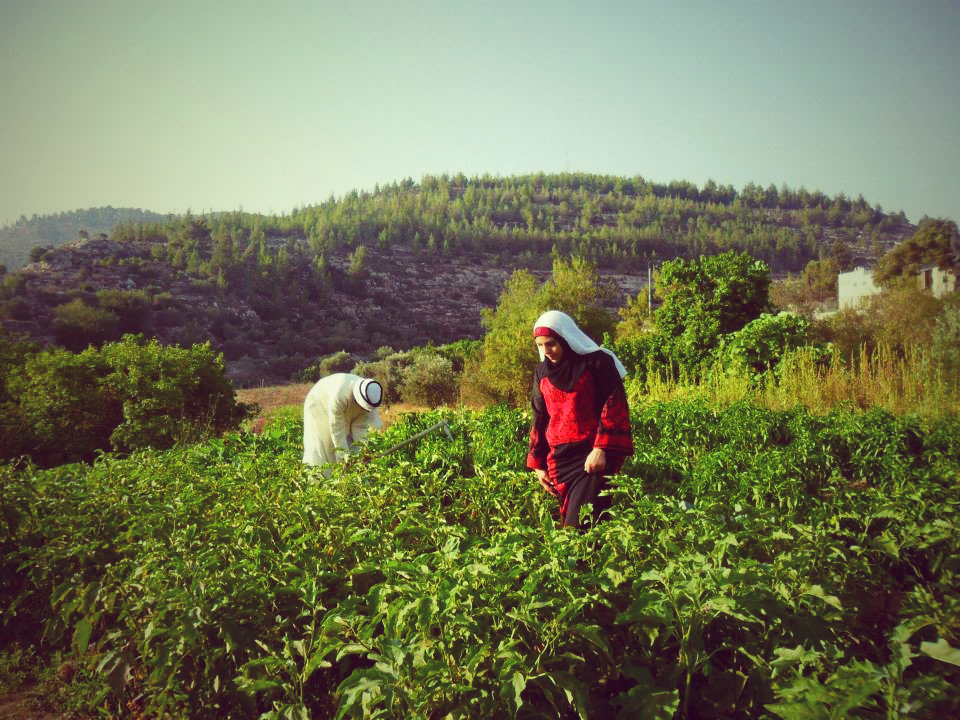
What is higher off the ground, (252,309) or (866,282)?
(866,282)

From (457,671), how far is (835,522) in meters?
1.65

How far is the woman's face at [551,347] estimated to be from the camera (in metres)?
3.16

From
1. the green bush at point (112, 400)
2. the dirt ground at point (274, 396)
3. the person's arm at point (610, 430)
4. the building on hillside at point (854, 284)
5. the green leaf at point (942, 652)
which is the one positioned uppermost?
the building on hillside at point (854, 284)

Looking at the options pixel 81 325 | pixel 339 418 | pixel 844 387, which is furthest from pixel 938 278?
pixel 81 325

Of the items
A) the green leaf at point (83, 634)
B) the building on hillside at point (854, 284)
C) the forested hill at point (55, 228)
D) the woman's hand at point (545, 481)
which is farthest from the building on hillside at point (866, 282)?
the forested hill at point (55, 228)

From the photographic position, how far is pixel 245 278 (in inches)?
1607

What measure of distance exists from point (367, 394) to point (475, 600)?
98.5 inches

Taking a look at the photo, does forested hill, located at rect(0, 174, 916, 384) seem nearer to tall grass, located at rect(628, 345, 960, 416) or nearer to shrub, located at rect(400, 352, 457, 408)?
shrub, located at rect(400, 352, 457, 408)

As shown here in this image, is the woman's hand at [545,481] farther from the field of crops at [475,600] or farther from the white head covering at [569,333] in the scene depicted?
the white head covering at [569,333]

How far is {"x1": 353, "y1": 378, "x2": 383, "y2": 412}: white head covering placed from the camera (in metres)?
4.17

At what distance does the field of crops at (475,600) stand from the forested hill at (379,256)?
2558 centimetres

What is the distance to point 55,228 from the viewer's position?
77.4m

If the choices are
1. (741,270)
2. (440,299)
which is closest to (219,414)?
(741,270)

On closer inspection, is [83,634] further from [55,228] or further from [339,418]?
[55,228]
